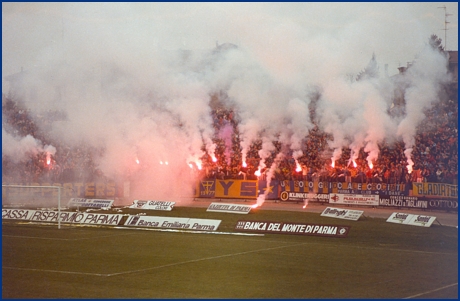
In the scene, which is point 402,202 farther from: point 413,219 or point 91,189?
point 91,189

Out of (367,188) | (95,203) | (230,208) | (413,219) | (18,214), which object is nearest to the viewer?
(413,219)

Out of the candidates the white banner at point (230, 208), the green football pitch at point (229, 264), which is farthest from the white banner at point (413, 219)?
the white banner at point (230, 208)

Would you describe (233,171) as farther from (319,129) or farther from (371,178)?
(371,178)

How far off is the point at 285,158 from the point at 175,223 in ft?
51.1

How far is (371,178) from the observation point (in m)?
32.0

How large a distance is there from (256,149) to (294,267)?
23617 millimetres

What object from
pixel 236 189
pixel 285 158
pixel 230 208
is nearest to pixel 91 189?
pixel 236 189

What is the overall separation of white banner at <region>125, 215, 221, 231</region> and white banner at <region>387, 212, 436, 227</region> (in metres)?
7.82

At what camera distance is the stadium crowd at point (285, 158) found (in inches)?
1226

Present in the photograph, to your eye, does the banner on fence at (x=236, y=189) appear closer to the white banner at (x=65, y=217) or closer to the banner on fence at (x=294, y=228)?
the white banner at (x=65, y=217)

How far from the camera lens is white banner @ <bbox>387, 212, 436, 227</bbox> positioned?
23033 millimetres

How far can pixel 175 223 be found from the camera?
23.7 m

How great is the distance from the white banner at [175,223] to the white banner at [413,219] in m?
7.82

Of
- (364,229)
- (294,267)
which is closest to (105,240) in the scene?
(294,267)
